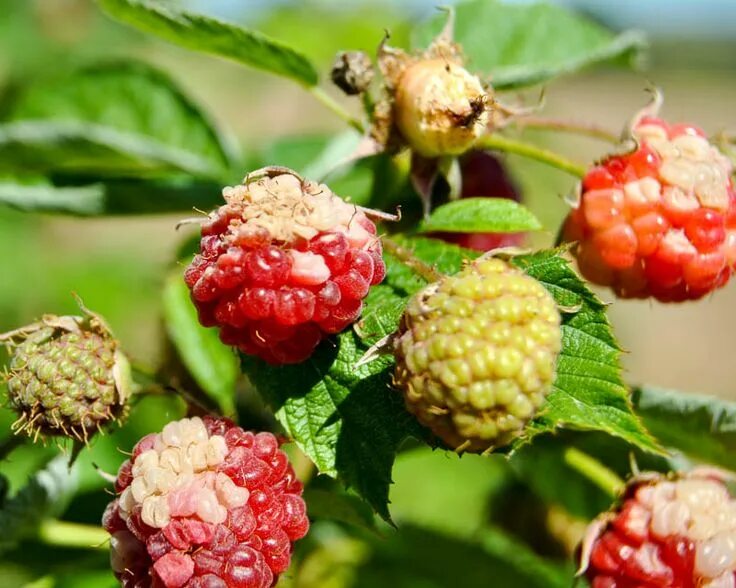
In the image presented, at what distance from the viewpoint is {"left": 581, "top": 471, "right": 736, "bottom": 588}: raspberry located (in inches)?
49.9

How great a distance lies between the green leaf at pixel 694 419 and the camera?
4.93 ft

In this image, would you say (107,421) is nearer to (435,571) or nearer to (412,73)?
(412,73)

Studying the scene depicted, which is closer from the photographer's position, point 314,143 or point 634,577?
point 634,577

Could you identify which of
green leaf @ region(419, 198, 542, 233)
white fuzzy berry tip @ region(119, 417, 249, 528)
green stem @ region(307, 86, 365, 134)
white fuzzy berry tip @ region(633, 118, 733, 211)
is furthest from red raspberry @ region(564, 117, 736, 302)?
white fuzzy berry tip @ region(119, 417, 249, 528)

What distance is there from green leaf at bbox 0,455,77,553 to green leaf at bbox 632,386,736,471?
36.6 inches

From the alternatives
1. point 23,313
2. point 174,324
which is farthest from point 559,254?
point 23,313

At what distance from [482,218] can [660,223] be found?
0.25 meters

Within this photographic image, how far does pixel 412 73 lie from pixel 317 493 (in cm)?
64

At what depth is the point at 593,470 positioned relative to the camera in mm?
1644

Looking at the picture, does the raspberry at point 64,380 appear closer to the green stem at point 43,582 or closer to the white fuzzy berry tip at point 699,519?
the green stem at point 43,582

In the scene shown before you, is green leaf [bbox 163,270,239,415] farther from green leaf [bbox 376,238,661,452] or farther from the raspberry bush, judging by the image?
green leaf [bbox 376,238,661,452]

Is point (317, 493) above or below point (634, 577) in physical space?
below

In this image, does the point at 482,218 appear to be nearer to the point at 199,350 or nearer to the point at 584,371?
the point at 584,371

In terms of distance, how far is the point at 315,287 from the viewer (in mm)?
1108
